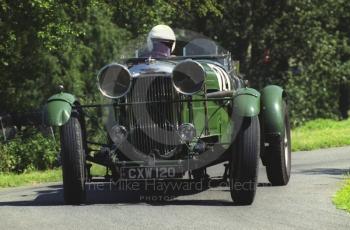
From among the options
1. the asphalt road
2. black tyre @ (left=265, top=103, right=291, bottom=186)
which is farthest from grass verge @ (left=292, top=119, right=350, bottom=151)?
black tyre @ (left=265, top=103, right=291, bottom=186)

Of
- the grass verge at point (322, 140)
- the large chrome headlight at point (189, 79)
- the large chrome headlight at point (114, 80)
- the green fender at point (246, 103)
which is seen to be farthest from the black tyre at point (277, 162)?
the grass verge at point (322, 140)

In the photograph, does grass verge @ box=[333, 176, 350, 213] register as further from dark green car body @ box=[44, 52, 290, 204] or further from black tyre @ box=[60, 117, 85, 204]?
black tyre @ box=[60, 117, 85, 204]

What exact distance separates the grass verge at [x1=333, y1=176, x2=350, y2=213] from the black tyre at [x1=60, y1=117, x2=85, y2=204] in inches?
115

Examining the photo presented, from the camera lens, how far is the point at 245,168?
9297mm

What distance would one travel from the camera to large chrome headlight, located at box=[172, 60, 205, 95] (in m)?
9.57

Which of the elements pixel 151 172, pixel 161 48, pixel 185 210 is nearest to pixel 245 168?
pixel 185 210

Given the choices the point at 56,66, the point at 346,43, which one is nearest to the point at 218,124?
the point at 56,66

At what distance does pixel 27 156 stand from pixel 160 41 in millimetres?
6501

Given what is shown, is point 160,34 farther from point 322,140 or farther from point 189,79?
point 322,140

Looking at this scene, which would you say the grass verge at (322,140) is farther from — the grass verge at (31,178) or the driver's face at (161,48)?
the driver's face at (161,48)

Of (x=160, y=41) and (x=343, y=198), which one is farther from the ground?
(x=160, y=41)

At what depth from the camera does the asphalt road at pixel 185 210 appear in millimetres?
7941

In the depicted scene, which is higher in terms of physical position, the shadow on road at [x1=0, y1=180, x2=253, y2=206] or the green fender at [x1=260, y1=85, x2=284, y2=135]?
the green fender at [x1=260, y1=85, x2=284, y2=135]

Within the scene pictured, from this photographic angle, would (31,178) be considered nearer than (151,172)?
No
